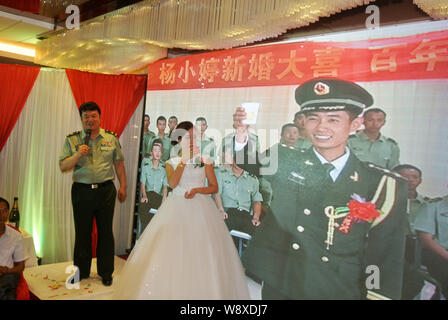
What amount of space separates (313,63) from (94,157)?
2.08 metres

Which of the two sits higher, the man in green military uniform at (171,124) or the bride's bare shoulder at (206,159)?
the man in green military uniform at (171,124)

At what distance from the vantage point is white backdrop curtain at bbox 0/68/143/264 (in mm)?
4379

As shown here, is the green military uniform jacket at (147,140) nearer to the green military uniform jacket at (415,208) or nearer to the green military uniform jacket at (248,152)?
the green military uniform jacket at (248,152)

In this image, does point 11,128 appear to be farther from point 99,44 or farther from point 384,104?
point 384,104

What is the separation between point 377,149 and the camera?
235cm

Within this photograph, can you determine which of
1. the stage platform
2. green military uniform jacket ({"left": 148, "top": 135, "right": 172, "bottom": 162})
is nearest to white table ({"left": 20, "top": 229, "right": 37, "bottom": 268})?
the stage platform

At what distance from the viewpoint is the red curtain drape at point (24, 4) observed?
4.12 metres

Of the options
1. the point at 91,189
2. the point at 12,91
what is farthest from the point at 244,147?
the point at 12,91

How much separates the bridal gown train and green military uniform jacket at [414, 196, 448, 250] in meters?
1.29

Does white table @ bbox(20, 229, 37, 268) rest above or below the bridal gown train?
below

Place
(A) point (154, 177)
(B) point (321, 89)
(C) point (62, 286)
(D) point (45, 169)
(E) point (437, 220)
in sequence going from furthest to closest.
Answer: (D) point (45, 169), (A) point (154, 177), (C) point (62, 286), (B) point (321, 89), (E) point (437, 220)

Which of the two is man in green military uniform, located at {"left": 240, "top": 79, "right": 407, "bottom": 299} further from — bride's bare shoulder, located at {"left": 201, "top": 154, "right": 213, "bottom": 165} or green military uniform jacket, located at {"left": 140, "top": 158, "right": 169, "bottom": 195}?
green military uniform jacket, located at {"left": 140, "top": 158, "right": 169, "bottom": 195}

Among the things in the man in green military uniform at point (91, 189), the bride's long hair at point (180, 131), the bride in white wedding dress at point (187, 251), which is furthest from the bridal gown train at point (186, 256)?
the man in green military uniform at point (91, 189)

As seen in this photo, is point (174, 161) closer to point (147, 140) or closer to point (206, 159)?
point (206, 159)
